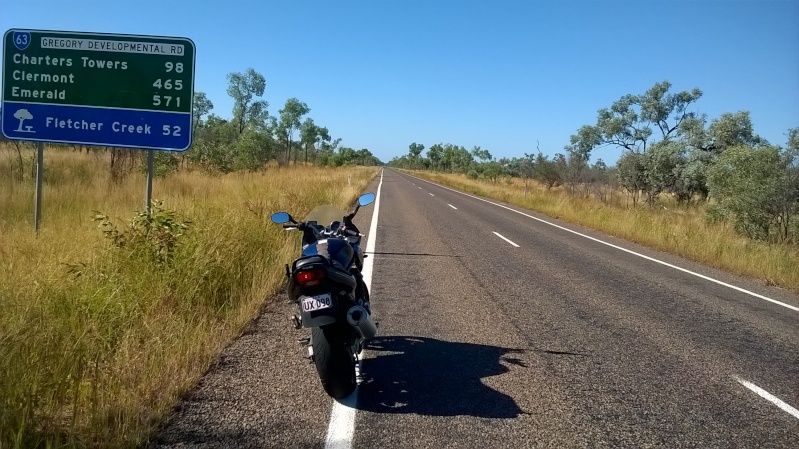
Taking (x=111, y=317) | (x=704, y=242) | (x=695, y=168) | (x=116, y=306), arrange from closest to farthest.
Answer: (x=111, y=317) < (x=116, y=306) < (x=704, y=242) < (x=695, y=168)

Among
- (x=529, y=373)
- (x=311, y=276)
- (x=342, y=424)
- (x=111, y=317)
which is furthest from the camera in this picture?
(x=111, y=317)

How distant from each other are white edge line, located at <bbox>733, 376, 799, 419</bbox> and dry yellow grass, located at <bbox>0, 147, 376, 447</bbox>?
431 cm

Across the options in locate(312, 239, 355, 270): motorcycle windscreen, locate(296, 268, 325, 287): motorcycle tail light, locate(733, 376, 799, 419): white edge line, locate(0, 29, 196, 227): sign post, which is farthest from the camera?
locate(0, 29, 196, 227): sign post

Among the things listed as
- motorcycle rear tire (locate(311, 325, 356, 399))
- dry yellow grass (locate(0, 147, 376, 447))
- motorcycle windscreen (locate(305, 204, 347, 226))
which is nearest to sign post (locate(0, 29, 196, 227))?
dry yellow grass (locate(0, 147, 376, 447))

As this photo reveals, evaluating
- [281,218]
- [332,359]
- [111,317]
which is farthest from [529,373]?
[111,317]

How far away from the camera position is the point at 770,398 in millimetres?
4027

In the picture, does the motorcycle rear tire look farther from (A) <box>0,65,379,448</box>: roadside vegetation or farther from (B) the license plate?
(A) <box>0,65,379,448</box>: roadside vegetation

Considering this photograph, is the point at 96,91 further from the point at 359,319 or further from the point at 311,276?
the point at 359,319

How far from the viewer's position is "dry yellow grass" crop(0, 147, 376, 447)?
9.86 feet

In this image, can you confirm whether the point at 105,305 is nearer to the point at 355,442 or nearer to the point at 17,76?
the point at 355,442

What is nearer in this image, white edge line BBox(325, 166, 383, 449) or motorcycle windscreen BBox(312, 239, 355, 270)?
white edge line BBox(325, 166, 383, 449)

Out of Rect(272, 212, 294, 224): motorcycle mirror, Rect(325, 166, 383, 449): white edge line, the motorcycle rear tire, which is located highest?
Rect(272, 212, 294, 224): motorcycle mirror

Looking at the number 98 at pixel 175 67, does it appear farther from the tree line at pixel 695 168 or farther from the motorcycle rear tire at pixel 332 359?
the tree line at pixel 695 168

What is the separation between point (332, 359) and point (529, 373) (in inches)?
67.9
